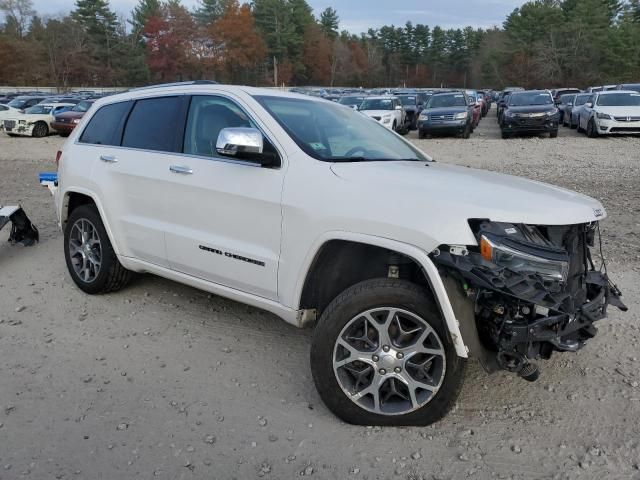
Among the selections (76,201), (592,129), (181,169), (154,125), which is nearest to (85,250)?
(76,201)

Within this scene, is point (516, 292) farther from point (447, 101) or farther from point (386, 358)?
point (447, 101)

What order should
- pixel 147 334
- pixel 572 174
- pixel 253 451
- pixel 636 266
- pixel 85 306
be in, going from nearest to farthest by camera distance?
pixel 253 451 < pixel 147 334 < pixel 85 306 < pixel 636 266 < pixel 572 174

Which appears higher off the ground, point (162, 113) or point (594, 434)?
point (162, 113)

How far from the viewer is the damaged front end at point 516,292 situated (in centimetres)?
278

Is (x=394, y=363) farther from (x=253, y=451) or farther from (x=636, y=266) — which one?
(x=636, y=266)

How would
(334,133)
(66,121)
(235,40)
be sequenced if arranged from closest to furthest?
(334,133) → (66,121) → (235,40)

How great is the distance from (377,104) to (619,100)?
8.22 metres

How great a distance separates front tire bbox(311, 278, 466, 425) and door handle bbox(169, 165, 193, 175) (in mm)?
1537

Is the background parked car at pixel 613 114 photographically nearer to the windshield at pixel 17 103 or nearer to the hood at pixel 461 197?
the hood at pixel 461 197

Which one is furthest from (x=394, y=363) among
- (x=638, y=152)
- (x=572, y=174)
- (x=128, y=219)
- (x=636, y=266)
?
(x=638, y=152)

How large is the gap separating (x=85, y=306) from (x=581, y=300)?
3.89m

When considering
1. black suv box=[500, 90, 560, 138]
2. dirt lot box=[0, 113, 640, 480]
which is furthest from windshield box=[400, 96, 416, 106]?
dirt lot box=[0, 113, 640, 480]

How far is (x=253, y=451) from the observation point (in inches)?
118

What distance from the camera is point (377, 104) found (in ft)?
71.3
